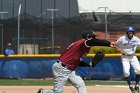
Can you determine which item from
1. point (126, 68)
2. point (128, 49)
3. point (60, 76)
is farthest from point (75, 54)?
point (128, 49)

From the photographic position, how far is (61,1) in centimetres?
3666

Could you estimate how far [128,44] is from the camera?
1360 centimetres

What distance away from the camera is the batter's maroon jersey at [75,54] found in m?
9.21

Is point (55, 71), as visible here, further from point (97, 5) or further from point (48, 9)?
point (97, 5)

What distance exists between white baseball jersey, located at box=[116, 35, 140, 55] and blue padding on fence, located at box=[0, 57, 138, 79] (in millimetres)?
7542

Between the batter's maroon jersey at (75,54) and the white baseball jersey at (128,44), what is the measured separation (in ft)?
14.5

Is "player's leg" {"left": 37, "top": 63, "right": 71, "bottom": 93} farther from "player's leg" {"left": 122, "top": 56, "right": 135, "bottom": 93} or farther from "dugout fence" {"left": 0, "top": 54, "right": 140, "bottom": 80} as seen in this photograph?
"dugout fence" {"left": 0, "top": 54, "right": 140, "bottom": 80}

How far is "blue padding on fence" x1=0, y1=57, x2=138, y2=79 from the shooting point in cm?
2152

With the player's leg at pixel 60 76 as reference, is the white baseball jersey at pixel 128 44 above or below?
above

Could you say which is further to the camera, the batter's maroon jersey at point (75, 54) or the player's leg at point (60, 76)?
the player's leg at point (60, 76)

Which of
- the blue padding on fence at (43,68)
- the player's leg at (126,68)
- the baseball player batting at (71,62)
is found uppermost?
the baseball player batting at (71,62)

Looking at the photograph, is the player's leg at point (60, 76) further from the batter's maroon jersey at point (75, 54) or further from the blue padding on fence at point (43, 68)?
the blue padding on fence at point (43, 68)

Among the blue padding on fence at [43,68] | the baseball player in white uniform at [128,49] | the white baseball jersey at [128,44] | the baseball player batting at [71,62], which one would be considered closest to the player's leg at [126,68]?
the baseball player in white uniform at [128,49]

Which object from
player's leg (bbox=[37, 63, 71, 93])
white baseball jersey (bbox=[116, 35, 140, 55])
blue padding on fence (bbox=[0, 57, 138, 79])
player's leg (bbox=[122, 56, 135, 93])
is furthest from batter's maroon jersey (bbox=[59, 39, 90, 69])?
blue padding on fence (bbox=[0, 57, 138, 79])
